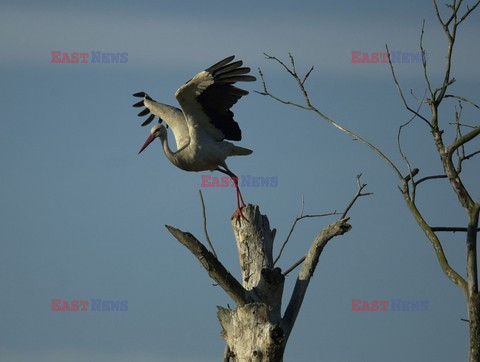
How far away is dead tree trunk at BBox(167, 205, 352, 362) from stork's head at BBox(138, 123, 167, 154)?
275 centimetres

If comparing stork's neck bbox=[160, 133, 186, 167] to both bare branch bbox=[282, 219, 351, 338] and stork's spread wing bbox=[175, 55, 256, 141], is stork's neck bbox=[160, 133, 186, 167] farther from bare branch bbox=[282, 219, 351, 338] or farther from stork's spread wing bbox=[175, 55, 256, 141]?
bare branch bbox=[282, 219, 351, 338]

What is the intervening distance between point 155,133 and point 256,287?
3.67 m

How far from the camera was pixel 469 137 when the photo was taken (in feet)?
25.4

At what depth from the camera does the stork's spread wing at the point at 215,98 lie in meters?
9.66

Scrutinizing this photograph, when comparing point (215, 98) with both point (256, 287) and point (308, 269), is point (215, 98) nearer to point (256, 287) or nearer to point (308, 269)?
point (308, 269)

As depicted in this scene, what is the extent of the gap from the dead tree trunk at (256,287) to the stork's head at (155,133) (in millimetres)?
2747

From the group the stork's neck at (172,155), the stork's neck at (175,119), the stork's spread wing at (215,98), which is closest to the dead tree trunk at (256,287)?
the stork's spread wing at (215,98)

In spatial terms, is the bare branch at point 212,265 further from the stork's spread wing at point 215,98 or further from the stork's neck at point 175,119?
the stork's neck at point 175,119

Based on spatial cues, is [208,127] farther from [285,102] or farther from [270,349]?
[270,349]

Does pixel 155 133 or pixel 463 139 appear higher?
pixel 155 133

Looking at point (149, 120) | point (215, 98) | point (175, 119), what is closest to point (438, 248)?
point (215, 98)

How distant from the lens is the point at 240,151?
10812 mm

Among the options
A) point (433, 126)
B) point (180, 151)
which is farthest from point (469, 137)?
point (180, 151)

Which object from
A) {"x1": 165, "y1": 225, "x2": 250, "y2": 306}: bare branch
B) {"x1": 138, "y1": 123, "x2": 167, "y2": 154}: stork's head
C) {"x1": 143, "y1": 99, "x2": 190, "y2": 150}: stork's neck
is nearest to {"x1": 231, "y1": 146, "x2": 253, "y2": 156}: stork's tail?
{"x1": 143, "y1": 99, "x2": 190, "y2": 150}: stork's neck
